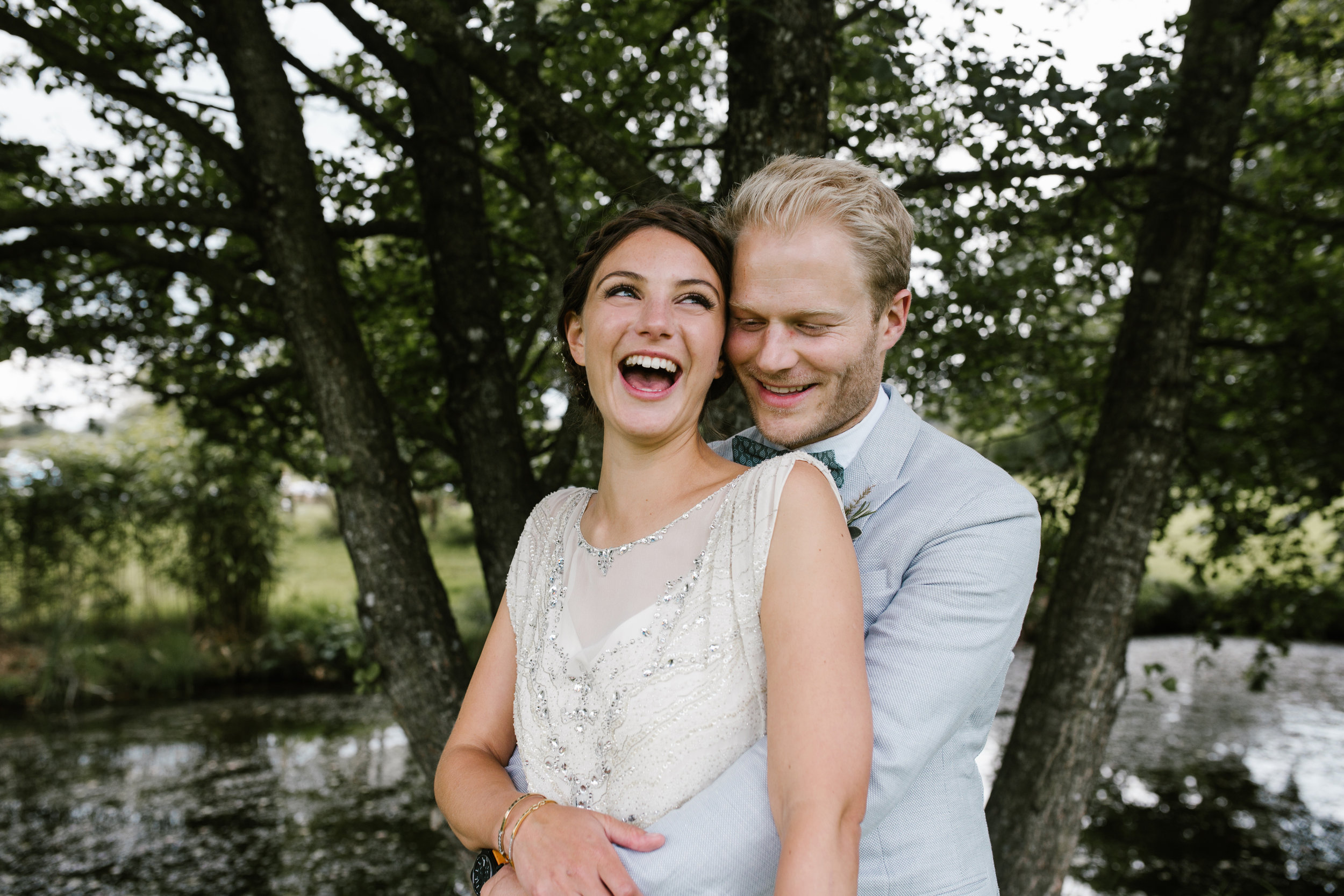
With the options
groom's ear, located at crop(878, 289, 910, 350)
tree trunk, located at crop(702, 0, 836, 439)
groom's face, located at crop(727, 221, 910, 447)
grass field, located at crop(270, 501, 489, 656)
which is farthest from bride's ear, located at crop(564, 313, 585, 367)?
grass field, located at crop(270, 501, 489, 656)

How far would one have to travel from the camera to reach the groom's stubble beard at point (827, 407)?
1869mm

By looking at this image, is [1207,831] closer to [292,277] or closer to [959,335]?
[959,335]

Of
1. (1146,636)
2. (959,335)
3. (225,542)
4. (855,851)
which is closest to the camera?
(855,851)

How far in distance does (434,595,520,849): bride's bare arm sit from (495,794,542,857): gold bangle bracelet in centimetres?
1

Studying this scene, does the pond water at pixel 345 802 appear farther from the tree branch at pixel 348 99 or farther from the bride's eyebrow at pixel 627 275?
the tree branch at pixel 348 99

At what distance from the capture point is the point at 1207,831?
24.0 feet

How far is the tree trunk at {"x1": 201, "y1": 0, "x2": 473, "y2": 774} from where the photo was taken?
3152mm

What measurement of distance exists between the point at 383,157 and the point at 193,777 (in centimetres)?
621

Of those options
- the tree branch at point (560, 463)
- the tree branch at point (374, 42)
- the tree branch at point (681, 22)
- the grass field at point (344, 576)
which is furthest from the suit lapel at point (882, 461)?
the grass field at point (344, 576)

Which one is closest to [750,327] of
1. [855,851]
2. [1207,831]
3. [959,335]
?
[855,851]

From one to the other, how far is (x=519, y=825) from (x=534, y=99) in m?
2.05

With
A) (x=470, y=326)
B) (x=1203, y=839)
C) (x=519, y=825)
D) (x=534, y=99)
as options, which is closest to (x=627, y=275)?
(x=519, y=825)

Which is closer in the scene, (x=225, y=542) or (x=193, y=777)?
(x=193, y=777)

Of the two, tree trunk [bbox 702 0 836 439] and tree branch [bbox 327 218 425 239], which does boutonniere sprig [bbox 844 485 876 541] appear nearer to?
tree trunk [bbox 702 0 836 439]
